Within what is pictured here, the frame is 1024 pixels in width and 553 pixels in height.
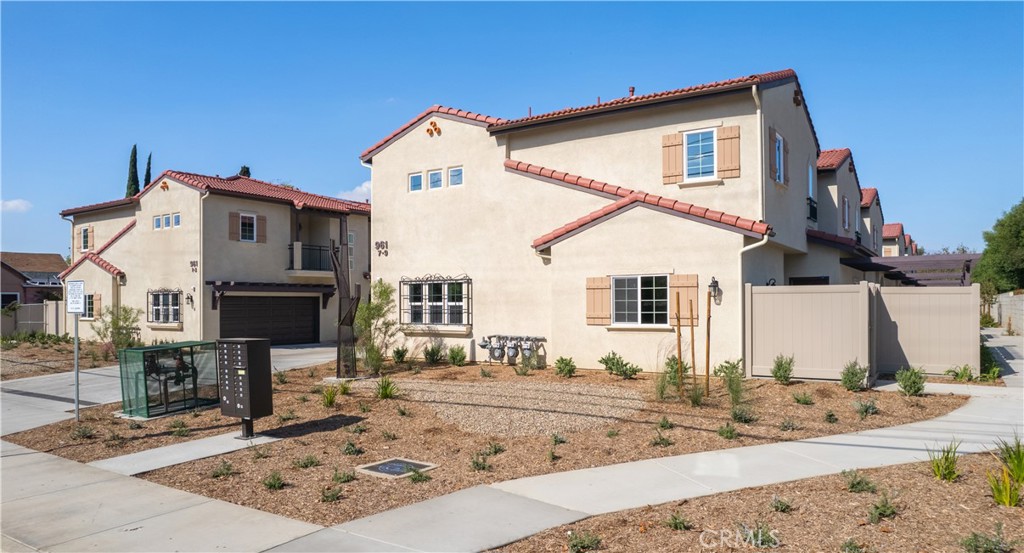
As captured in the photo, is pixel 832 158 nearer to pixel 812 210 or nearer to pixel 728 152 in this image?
pixel 812 210

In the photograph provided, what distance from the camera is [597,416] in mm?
10828

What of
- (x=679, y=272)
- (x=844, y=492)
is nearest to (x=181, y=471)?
(x=844, y=492)

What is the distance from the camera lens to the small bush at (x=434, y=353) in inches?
736

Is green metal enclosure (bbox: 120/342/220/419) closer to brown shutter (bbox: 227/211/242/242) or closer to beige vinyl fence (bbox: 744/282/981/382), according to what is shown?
beige vinyl fence (bbox: 744/282/981/382)

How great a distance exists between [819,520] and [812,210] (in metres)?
17.1

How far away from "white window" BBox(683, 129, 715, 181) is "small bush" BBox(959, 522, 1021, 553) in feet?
38.4

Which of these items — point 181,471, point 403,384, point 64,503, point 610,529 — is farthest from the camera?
point 403,384

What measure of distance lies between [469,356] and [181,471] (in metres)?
10.7

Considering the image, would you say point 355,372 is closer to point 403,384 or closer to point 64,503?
point 403,384

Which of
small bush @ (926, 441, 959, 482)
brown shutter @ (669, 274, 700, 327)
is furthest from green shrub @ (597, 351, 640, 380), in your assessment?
small bush @ (926, 441, 959, 482)

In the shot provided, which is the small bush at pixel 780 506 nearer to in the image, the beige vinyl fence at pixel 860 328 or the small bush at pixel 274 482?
the small bush at pixel 274 482

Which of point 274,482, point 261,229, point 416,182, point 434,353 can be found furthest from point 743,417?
point 261,229

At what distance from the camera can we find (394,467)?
8.35m

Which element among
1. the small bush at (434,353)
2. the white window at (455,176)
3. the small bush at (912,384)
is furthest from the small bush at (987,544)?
the white window at (455,176)
